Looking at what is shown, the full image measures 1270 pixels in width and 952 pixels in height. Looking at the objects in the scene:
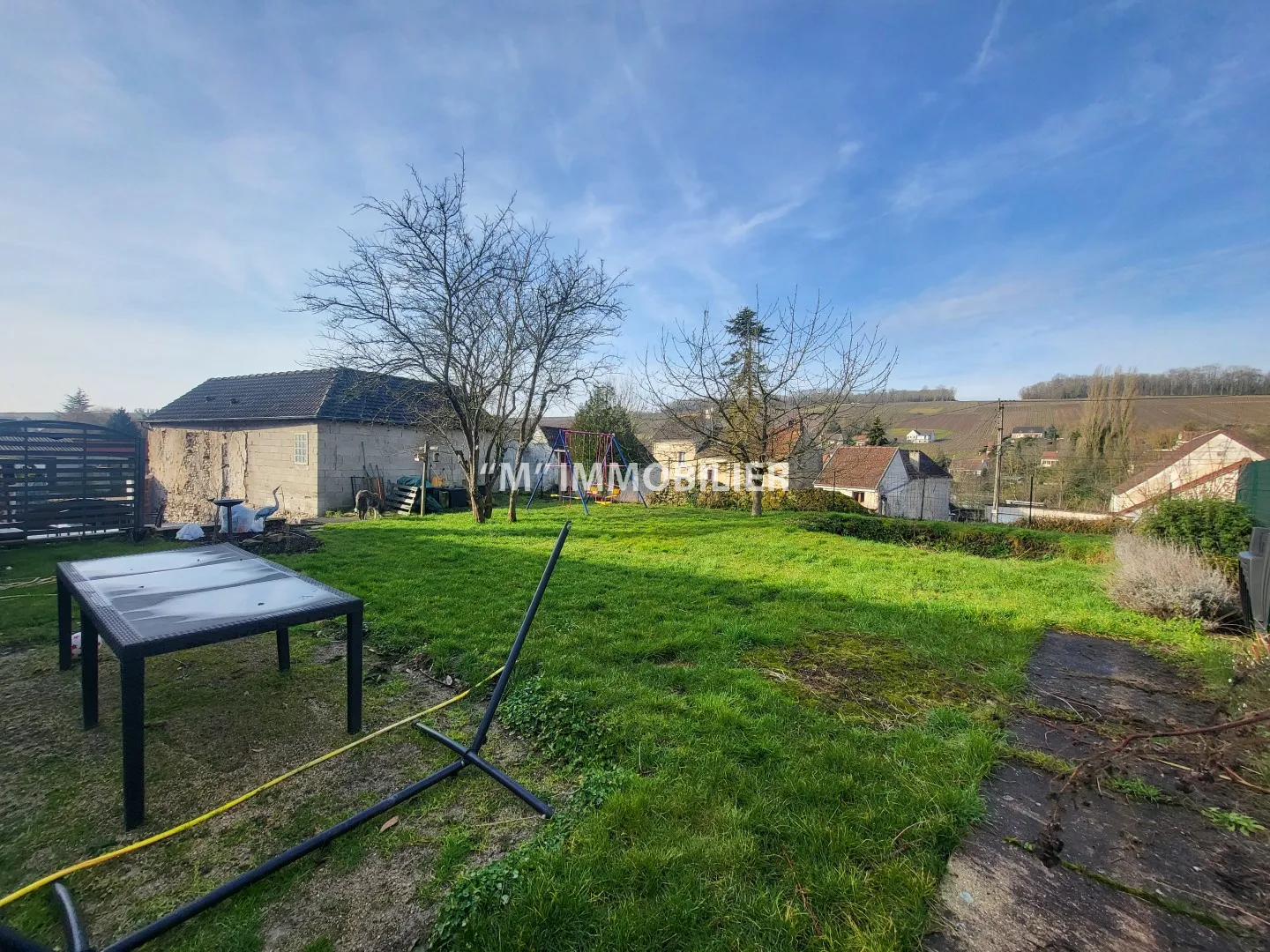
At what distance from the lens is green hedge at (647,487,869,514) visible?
54.7 ft

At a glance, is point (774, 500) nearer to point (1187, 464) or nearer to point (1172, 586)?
point (1172, 586)

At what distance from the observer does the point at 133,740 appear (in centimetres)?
186

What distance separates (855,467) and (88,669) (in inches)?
1092

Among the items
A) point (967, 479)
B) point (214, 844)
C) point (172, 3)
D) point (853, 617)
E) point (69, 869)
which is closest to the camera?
point (69, 869)

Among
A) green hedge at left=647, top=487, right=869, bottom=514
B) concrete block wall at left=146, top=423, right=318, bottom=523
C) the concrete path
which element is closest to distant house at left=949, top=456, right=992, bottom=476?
green hedge at left=647, top=487, right=869, bottom=514

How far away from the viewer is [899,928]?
1.46 metres

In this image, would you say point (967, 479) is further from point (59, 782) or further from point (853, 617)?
point (59, 782)

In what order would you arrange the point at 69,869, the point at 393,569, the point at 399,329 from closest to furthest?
the point at 69,869 < the point at 393,569 < the point at 399,329

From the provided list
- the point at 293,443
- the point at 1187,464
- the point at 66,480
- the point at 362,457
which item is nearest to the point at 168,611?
the point at 66,480

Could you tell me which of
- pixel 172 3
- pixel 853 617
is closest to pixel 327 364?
pixel 172 3

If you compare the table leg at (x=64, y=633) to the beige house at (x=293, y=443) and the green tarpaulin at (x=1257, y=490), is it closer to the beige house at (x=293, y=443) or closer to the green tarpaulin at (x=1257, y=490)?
the beige house at (x=293, y=443)

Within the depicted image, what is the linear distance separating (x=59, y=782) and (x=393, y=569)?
4062mm

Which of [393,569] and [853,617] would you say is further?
[393,569]

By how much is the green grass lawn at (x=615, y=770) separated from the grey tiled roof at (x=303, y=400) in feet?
35.4
